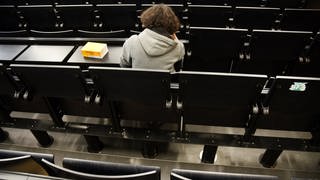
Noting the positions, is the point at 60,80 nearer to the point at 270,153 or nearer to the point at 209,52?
the point at 209,52

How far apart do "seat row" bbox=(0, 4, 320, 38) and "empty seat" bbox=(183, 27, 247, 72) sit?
388mm

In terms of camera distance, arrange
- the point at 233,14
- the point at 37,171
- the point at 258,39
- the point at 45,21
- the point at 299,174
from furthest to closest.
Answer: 1. the point at 45,21
2. the point at 233,14
3. the point at 258,39
4. the point at 299,174
5. the point at 37,171

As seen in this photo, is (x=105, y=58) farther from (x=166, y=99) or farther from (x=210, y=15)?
(x=210, y=15)

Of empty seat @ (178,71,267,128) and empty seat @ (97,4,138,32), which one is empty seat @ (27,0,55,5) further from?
empty seat @ (178,71,267,128)

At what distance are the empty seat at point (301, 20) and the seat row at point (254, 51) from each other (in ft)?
1.86

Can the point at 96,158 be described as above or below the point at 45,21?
below

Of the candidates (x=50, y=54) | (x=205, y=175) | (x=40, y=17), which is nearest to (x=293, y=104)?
(x=205, y=175)

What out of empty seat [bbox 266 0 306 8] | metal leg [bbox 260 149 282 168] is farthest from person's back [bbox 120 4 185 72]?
empty seat [bbox 266 0 306 8]

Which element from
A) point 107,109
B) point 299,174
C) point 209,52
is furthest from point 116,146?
point 299,174

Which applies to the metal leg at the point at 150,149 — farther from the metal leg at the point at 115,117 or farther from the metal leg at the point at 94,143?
the metal leg at the point at 94,143

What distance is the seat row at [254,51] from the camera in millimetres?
2115

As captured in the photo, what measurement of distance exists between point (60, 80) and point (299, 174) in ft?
6.80

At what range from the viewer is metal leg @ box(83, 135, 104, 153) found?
2.12 metres

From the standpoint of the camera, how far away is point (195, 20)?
2.85m
